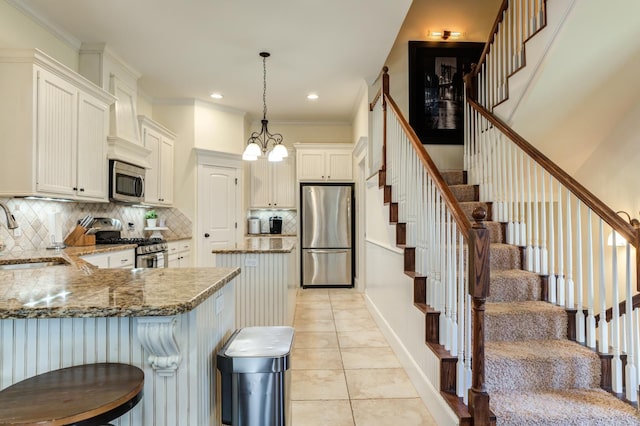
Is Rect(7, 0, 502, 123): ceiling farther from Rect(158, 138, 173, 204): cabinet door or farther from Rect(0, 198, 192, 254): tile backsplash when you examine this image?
Rect(0, 198, 192, 254): tile backsplash

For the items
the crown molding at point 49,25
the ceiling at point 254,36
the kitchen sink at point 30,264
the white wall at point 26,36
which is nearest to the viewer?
the kitchen sink at point 30,264

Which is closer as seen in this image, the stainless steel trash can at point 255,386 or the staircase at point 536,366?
the stainless steel trash can at point 255,386

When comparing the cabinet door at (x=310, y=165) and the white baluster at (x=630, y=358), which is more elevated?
the cabinet door at (x=310, y=165)

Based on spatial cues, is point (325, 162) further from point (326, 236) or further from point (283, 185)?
point (326, 236)

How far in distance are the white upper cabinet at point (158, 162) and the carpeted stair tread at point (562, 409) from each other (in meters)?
4.34

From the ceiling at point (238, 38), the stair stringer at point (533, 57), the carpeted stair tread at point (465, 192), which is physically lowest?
the carpeted stair tread at point (465, 192)

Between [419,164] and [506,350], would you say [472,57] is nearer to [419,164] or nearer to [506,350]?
[419,164]

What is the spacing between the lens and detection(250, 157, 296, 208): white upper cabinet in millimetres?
6395

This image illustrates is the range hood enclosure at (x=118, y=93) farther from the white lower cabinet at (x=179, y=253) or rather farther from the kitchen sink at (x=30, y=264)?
the kitchen sink at (x=30, y=264)

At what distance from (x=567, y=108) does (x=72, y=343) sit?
12.8ft

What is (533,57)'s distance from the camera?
2893 millimetres

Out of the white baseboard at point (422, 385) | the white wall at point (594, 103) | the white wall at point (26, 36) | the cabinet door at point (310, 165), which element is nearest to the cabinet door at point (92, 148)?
the white wall at point (26, 36)

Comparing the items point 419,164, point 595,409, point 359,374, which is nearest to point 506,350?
point 595,409

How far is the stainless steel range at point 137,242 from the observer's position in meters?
3.79
